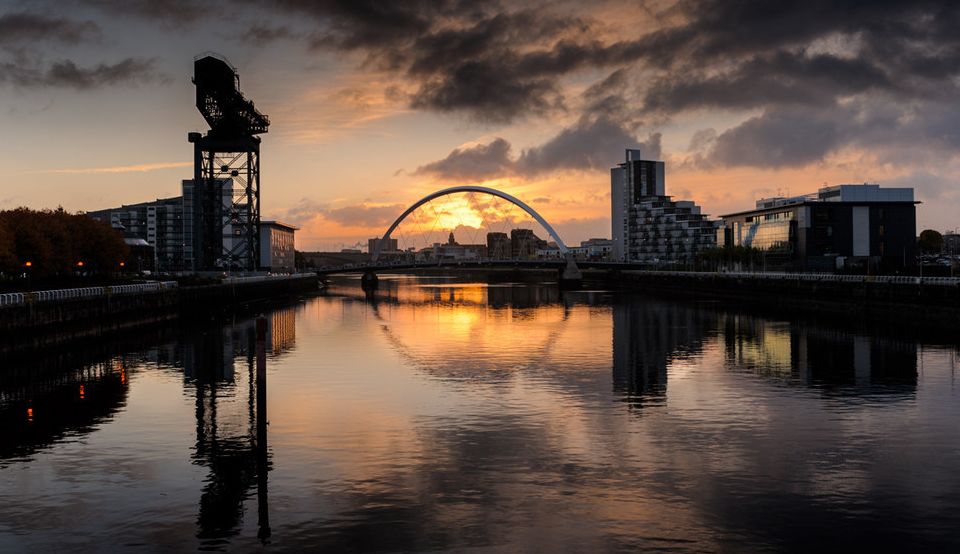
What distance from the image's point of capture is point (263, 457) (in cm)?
2069

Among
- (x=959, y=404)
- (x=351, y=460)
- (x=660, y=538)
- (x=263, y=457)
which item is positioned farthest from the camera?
(x=959, y=404)

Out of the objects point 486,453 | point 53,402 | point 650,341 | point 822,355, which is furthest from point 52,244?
point 486,453

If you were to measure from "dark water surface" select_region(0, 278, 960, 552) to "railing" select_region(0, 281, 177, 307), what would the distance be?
368 centimetres

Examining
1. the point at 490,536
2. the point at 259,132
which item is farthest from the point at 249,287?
the point at 490,536

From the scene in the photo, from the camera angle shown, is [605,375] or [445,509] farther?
[605,375]

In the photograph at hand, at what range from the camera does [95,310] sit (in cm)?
6109

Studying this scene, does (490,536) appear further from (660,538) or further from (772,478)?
(772,478)

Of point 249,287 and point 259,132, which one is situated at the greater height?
point 259,132

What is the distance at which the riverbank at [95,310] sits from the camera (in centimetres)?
4850

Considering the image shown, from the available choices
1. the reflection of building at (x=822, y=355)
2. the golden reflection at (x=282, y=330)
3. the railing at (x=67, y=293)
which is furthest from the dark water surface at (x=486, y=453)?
the golden reflection at (x=282, y=330)

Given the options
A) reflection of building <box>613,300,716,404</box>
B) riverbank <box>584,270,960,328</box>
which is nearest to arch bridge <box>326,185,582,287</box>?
riverbank <box>584,270,960,328</box>

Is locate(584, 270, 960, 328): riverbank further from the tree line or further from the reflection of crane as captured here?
the tree line

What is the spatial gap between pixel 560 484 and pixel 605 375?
837 inches

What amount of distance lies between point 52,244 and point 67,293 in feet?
176
